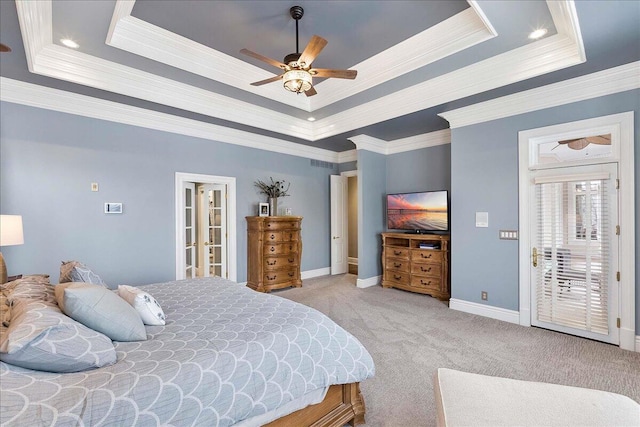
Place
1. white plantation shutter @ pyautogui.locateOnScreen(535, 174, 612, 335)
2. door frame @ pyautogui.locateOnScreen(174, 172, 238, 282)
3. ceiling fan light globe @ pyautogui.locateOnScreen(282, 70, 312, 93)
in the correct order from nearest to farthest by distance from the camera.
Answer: ceiling fan light globe @ pyautogui.locateOnScreen(282, 70, 312, 93)
white plantation shutter @ pyautogui.locateOnScreen(535, 174, 612, 335)
door frame @ pyautogui.locateOnScreen(174, 172, 238, 282)

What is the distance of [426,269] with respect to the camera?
15.7 ft

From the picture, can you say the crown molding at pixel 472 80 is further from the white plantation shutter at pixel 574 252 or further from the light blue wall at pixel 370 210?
the white plantation shutter at pixel 574 252

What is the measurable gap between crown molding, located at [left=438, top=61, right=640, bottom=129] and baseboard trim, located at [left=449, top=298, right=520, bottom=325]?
2.47m

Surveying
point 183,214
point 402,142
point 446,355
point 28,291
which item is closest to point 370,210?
point 402,142

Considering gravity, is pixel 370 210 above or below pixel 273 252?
above

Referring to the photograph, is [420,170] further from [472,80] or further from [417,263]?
[472,80]

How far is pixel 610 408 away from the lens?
121 cm

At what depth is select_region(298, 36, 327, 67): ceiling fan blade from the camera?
2303 millimetres

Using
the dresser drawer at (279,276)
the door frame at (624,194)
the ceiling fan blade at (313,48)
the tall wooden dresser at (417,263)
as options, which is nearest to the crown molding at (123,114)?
the dresser drawer at (279,276)

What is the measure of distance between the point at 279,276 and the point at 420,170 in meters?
3.20

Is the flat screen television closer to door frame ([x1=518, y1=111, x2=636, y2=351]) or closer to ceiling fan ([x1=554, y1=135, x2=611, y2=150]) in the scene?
ceiling fan ([x1=554, y1=135, x2=611, y2=150])

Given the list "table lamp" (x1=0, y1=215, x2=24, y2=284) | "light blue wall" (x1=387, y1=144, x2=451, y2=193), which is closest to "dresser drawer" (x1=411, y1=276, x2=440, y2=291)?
"light blue wall" (x1=387, y1=144, x2=451, y2=193)

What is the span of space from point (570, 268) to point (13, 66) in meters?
6.25

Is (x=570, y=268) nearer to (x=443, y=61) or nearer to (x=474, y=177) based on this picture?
(x=474, y=177)
